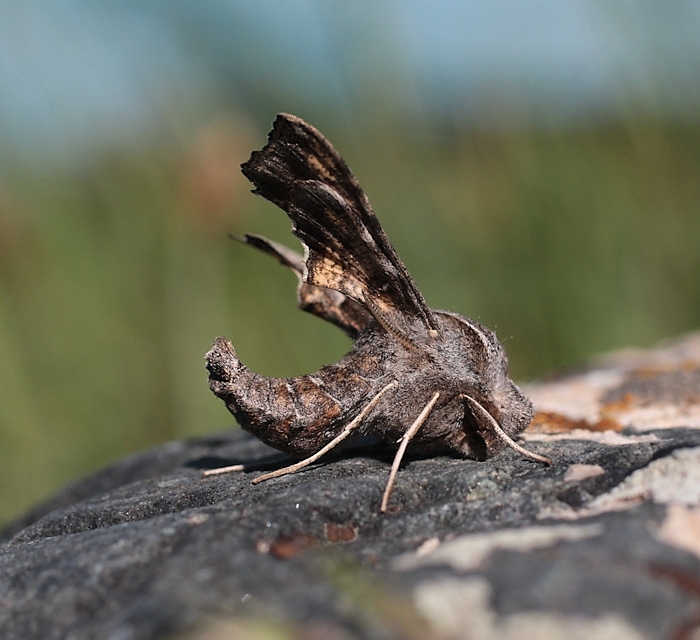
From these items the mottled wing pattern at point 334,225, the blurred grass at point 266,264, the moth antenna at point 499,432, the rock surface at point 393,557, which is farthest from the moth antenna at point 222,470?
the blurred grass at point 266,264

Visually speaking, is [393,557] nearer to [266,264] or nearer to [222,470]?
[222,470]

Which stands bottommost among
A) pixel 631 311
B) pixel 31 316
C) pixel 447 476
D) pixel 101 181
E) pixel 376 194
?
pixel 631 311

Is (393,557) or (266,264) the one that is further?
(266,264)

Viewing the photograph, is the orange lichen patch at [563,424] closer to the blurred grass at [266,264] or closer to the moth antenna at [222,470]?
the moth antenna at [222,470]

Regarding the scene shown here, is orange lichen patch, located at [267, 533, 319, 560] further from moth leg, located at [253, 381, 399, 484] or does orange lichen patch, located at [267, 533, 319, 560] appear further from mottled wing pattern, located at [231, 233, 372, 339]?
mottled wing pattern, located at [231, 233, 372, 339]

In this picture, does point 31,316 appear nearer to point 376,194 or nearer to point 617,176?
point 376,194

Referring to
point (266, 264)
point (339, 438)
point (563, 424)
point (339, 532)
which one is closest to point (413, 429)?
point (339, 438)

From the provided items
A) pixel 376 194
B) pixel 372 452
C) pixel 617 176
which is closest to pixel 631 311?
pixel 617 176
